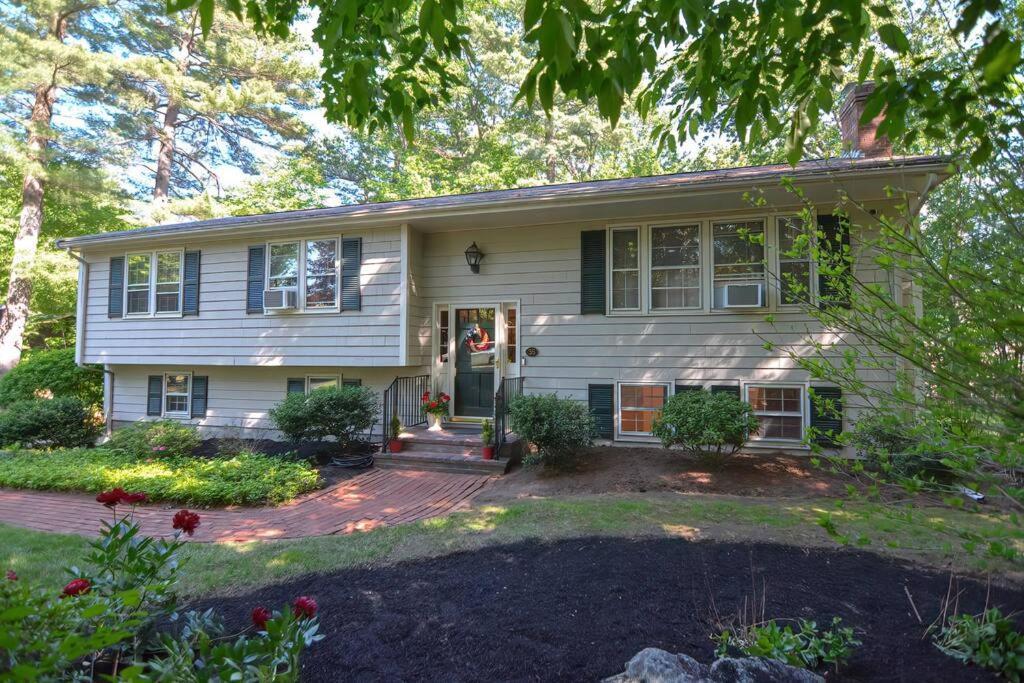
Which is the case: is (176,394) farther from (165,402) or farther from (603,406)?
(603,406)

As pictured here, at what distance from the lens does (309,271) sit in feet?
31.6

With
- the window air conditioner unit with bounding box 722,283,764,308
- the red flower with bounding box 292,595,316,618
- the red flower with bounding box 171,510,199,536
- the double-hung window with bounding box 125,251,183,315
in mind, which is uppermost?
the double-hung window with bounding box 125,251,183,315

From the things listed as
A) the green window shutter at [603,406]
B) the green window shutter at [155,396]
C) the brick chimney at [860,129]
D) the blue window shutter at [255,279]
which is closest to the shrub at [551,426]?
the green window shutter at [603,406]

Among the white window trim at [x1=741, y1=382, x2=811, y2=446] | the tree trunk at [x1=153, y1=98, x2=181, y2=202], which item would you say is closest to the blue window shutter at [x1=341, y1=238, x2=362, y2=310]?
the white window trim at [x1=741, y1=382, x2=811, y2=446]

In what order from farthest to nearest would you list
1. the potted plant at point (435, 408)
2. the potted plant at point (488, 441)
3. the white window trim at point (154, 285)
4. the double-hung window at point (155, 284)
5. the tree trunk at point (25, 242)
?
the tree trunk at point (25, 242) → the double-hung window at point (155, 284) → the white window trim at point (154, 285) → the potted plant at point (435, 408) → the potted plant at point (488, 441)

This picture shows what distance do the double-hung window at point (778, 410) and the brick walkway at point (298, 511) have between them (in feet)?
13.7

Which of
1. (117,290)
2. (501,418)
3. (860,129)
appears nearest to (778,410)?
(501,418)

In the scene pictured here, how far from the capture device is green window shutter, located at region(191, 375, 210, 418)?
10.8 m

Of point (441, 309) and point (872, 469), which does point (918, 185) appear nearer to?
point (872, 469)

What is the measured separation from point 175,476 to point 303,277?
13.5 feet

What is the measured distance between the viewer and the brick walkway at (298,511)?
17.2 ft

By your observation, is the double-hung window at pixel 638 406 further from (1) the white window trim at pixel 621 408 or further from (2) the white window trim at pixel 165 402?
(2) the white window trim at pixel 165 402

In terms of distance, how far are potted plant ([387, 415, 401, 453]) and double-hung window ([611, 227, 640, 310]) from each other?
3958mm

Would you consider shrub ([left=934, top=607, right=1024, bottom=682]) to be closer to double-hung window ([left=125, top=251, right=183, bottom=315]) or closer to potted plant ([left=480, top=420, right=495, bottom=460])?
potted plant ([left=480, top=420, right=495, bottom=460])
